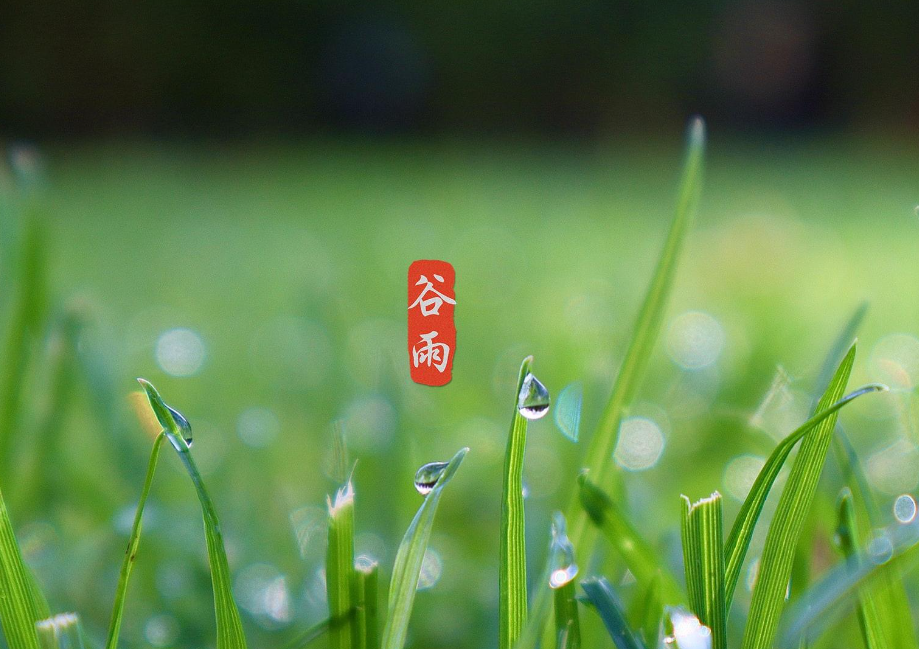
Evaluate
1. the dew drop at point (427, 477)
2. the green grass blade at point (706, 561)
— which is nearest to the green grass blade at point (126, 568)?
the dew drop at point (427, 477)

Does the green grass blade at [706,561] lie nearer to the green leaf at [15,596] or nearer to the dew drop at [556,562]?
the dew drop at [556,562]

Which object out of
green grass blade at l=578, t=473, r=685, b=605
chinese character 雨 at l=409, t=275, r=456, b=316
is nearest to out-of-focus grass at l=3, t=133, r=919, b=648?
green grass blade at l=578, t=473, r=685, b=605

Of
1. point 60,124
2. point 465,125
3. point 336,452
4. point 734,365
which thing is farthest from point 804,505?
point 60,124

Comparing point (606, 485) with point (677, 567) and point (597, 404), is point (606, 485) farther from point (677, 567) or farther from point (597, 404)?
point (597, 404)

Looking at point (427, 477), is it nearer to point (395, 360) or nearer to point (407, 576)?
point (407, 576)

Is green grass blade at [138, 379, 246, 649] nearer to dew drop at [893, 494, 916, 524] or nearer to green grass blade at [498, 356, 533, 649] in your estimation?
green grass blade at [498, 356, 533, 649]

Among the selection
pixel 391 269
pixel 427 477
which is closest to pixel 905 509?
pixel 427 477
